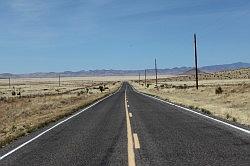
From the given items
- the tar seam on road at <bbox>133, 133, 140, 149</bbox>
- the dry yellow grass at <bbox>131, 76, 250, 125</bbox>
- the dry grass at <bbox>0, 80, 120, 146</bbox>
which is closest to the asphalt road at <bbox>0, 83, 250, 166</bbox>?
the tar seam on road at <bbox>133, 133, 140, 149</bbox>

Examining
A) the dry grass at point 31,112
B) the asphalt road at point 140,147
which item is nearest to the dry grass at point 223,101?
the asphalt road at point 140,147

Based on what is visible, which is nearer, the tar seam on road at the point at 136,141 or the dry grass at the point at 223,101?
the tar seam on road at the point at 136,141

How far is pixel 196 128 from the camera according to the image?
17.5 meters

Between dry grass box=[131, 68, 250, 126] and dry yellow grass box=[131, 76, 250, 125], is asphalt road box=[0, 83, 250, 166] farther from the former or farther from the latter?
dry yellow grass box=[131, 76, 250, 125]

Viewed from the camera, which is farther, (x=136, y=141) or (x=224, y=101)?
(x=224, y=101)

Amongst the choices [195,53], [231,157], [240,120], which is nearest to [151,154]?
[231,157]

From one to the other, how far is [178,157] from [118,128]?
25.9 feet

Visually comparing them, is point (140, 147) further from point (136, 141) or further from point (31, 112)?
point (31, 112)

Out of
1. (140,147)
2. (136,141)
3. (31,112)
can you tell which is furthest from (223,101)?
(140,147)

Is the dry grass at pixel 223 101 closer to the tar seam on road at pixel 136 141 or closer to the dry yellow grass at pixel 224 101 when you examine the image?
the dry yellow grass at pixel 224 101

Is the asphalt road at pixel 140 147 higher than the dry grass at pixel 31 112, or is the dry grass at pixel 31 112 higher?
the asphalt road at pixel 140 147

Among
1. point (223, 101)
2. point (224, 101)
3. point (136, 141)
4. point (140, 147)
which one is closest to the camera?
point (140, 147)

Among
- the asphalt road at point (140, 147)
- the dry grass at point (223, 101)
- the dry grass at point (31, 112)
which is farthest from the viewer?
the dry grass at point (223, 101)

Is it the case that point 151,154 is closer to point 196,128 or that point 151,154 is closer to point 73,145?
point 73,145
